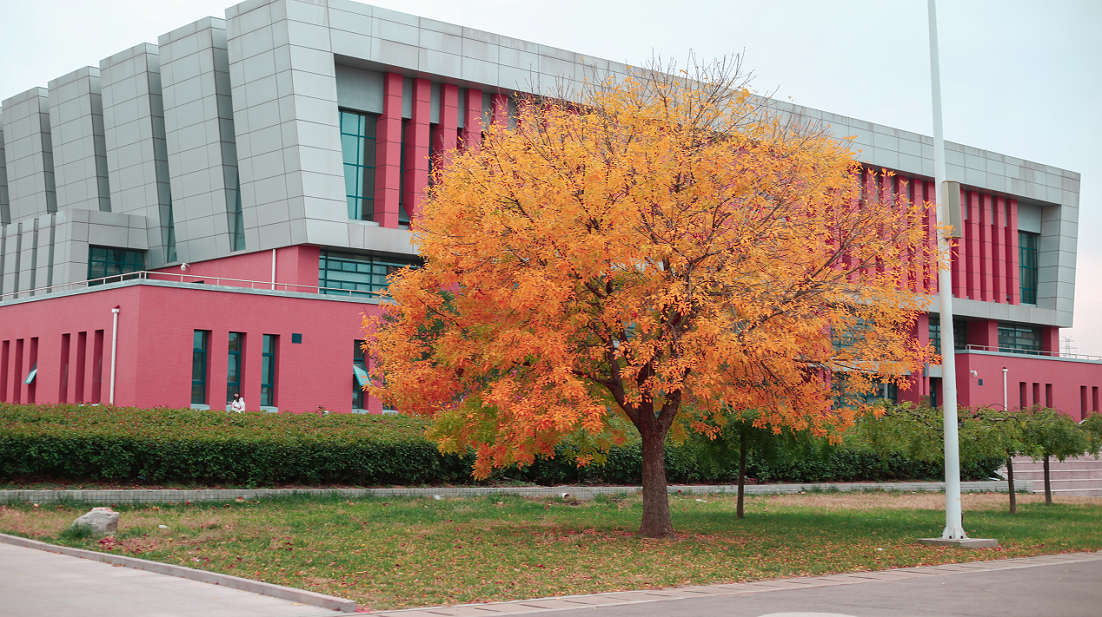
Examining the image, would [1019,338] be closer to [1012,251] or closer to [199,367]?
[1012,251]

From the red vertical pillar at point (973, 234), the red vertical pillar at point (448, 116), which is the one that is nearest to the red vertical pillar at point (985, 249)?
the red vertical pillar at point (973, 234)

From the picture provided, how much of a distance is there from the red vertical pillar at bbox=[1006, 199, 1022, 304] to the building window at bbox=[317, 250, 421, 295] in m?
40.1

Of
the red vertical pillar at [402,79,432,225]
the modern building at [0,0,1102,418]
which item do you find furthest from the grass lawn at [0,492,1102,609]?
the red vertical pillar at [402,79,432,225]

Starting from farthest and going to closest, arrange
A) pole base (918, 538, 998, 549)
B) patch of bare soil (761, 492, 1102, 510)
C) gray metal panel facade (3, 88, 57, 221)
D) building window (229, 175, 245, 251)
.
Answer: gray metal panel facade (3, 88, 57, 221) < building window (229, 175, 245, 251) < patch of bare soil (761, 492, 1102, 510) < pole base (918, 538, 998, 549)

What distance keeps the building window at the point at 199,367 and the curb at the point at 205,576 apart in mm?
18296

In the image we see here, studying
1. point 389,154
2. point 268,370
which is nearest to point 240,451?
point 268,370

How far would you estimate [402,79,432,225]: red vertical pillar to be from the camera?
38.6 metres

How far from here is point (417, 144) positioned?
127 ft

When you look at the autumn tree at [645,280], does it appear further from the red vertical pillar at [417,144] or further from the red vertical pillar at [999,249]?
the red vertical pillar at [999,249]

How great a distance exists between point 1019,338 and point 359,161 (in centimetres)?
4446

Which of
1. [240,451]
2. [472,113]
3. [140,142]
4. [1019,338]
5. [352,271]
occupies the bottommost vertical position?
[240,451]

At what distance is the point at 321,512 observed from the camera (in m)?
19.4

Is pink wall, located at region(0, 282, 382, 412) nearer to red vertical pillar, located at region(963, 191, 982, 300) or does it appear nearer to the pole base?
the pole base

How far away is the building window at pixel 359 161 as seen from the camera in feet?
127
